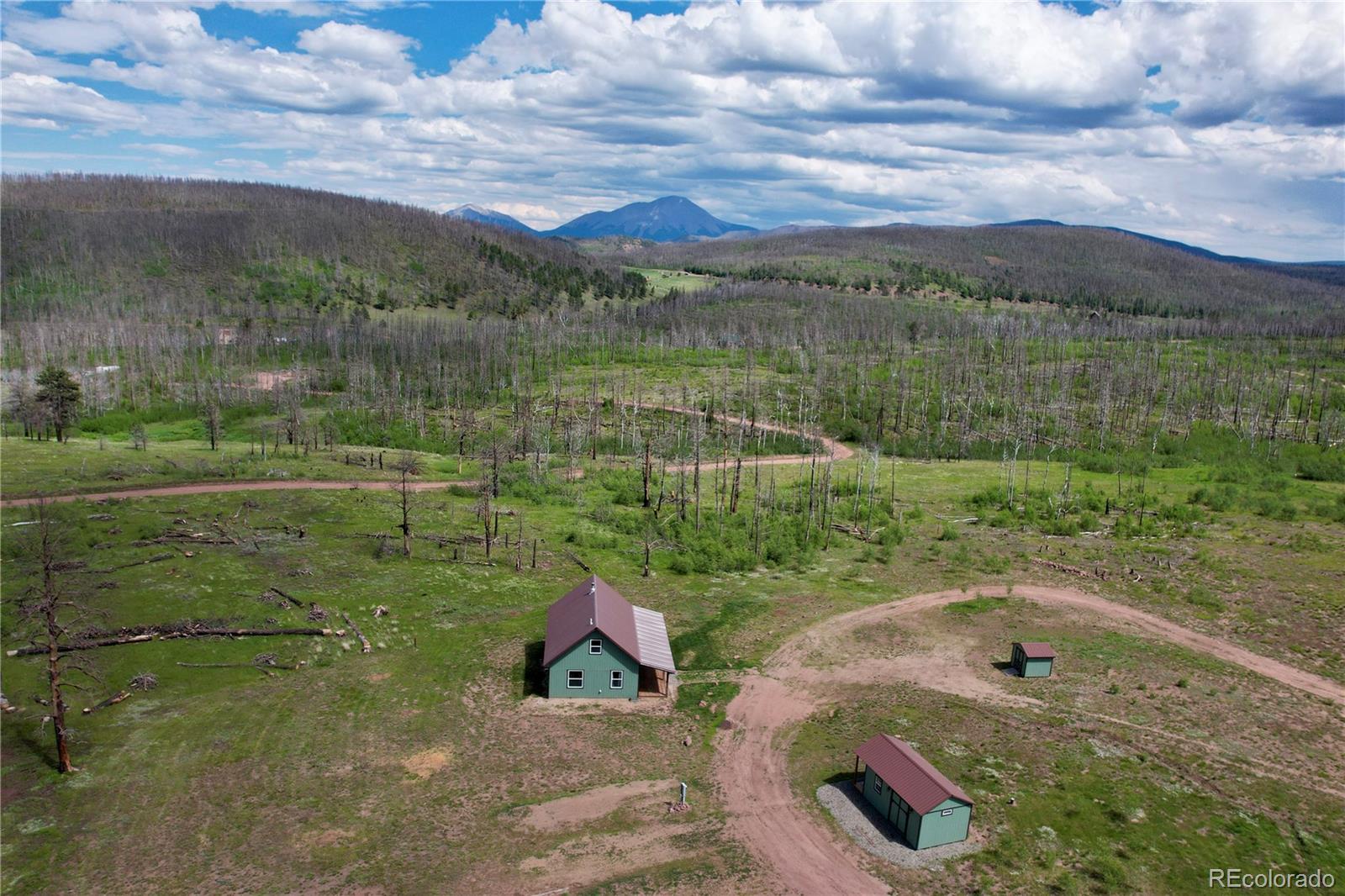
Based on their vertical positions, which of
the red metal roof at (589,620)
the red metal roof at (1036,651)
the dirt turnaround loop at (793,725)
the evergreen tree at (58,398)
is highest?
the evergreen tree at (58,398)

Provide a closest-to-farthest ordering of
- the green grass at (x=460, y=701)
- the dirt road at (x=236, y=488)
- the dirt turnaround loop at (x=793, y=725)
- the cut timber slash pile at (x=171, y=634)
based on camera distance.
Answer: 1. the green grass at (x=460, y=701)
2. the dirt turnaround loop at (x=793, y=725)
3. the cut timber slash pile at (x=171, y=634)
4. the dirt road at (x=236, y=488)

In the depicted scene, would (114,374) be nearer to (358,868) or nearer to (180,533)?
(180,533)

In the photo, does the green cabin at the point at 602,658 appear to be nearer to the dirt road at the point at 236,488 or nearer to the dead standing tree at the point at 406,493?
the dead standing tree at the point at 406,493

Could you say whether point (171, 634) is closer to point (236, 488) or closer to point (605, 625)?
point (605, 625)

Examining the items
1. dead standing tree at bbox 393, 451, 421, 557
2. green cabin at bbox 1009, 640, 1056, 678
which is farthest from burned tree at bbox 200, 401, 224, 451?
green cabin at bbox 1009, 640, 1056, 678

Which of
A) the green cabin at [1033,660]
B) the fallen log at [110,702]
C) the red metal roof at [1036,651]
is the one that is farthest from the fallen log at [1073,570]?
the fallen log at [110,702]

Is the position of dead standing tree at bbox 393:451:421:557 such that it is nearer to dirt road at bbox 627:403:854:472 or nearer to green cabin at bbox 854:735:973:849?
dirt road at bbox 627:403:854:472

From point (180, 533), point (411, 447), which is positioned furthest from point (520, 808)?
point (411, 447)

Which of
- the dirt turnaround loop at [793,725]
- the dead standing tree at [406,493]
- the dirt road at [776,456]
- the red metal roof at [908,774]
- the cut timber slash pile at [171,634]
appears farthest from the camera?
the dirt road at [776,456]
